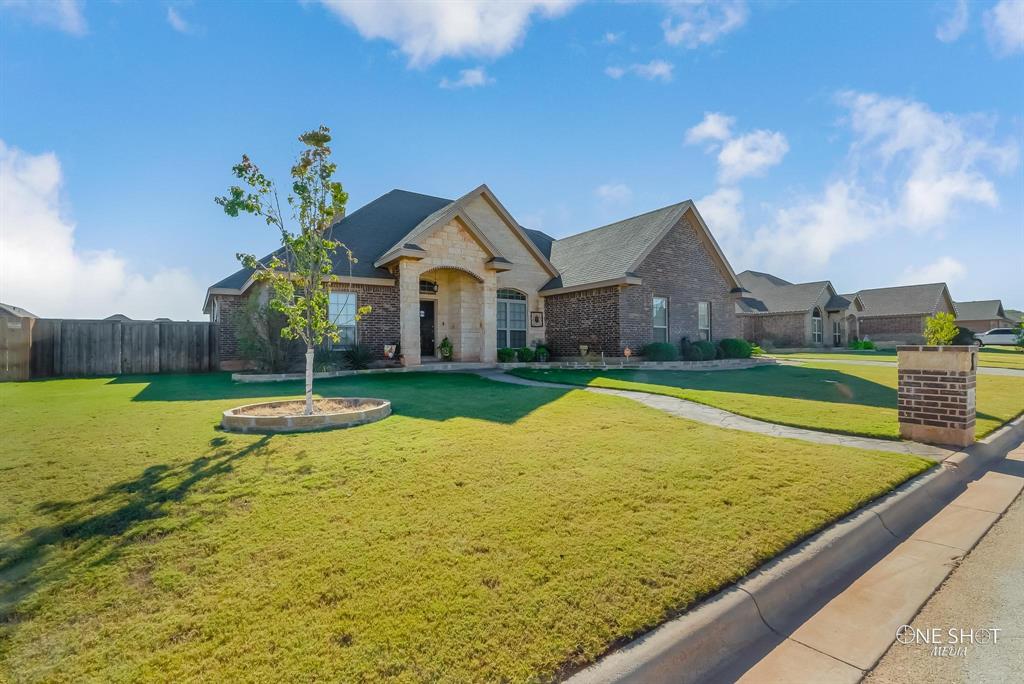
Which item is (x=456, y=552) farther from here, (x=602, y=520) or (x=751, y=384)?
(x=751, y=384)

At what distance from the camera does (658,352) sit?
54.8ft

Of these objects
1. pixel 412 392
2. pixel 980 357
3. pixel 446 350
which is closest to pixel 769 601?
pixel 412 392

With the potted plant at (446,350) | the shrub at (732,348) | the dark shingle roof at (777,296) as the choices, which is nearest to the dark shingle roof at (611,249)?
the potted plant at (446,350)

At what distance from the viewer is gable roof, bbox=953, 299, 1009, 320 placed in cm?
5369

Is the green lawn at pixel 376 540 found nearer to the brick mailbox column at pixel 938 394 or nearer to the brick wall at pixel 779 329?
the brick mailbox column at pixel 938 394

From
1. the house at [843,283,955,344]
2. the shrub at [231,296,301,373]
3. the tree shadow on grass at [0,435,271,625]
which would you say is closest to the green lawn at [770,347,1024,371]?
the house at [843,283,955,344]

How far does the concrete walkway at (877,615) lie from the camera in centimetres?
238

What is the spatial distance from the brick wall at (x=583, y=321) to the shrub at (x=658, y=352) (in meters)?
1.21

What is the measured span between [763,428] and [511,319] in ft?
40.2

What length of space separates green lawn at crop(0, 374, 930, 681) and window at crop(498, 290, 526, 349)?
11.9m

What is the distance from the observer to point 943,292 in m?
41.5

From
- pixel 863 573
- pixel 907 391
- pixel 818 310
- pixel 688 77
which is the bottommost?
pixel 863 573

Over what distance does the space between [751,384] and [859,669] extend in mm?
10608

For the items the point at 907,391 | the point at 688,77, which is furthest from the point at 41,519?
the point at 688,77
